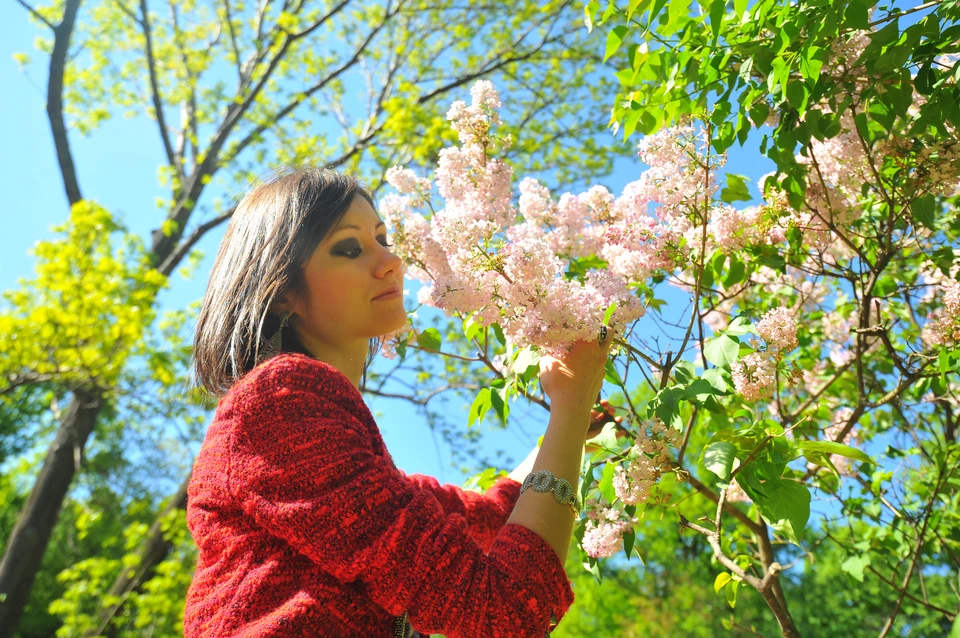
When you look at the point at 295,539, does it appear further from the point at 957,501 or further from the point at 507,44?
the point at 507,44

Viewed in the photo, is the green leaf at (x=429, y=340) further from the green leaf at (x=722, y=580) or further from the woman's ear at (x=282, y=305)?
the green leaf at (x=722, y=580)

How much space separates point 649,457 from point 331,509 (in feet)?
2.06

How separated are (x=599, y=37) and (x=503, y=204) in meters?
8.43

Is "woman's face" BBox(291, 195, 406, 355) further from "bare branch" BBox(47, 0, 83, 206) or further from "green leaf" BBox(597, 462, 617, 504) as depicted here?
"bare branch" BBox(47, 0, 83, 206)

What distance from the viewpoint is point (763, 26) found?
152 cm

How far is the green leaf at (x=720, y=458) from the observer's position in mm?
1181

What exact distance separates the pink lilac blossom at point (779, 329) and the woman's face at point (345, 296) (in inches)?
28.7

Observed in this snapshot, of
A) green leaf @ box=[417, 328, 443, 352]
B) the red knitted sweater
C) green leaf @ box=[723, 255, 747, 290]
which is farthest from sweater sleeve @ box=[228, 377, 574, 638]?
green leaf @ box=[723, 255, 747, 290]

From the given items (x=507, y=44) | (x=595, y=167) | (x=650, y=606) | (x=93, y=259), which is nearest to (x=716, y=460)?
(x=93, y=259)

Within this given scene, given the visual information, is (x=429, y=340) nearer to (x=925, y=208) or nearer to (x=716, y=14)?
(x=716, y=14)

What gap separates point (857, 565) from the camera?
226cm

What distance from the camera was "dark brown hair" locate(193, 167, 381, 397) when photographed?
1407mm

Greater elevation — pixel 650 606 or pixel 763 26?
pixel 650 606

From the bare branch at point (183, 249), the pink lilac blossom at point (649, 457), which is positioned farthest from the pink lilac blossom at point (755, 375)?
A: the bare branch at point (183, 249)
